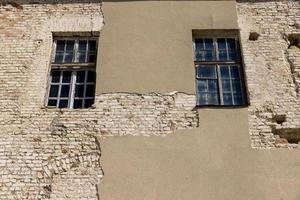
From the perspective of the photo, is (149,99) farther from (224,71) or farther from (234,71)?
(234,71)

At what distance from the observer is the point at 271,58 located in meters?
8.89

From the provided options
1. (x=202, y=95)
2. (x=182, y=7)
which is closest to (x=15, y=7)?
(x=182, y=7)

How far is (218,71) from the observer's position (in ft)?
29.2

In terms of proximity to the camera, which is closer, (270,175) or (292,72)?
(270,175)

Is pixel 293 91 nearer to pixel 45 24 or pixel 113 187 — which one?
pixel 113 187

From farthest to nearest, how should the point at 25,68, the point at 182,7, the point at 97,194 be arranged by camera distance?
the point at 182,7 → the point at 25,68 → the point at 97,194

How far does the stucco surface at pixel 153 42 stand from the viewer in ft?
28.3

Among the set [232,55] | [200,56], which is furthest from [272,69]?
[200,56]

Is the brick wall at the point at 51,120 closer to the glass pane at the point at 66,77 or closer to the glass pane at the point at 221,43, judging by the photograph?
the glass pane at the point at 66,77

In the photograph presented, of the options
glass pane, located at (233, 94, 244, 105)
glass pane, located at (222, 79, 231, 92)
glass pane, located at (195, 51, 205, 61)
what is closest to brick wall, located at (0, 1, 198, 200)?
glass pane, located at (222, 79, 231, 92)

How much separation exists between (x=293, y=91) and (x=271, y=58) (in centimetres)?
78

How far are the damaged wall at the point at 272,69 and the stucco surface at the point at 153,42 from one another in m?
0.52

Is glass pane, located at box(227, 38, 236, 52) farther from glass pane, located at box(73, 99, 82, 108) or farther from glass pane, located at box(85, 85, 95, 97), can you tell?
glass pane, located at box(73, 99, 82, 108)

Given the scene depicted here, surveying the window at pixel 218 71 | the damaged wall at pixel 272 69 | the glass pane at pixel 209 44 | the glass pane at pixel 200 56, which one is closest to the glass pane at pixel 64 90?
the window at pixel 218 71
